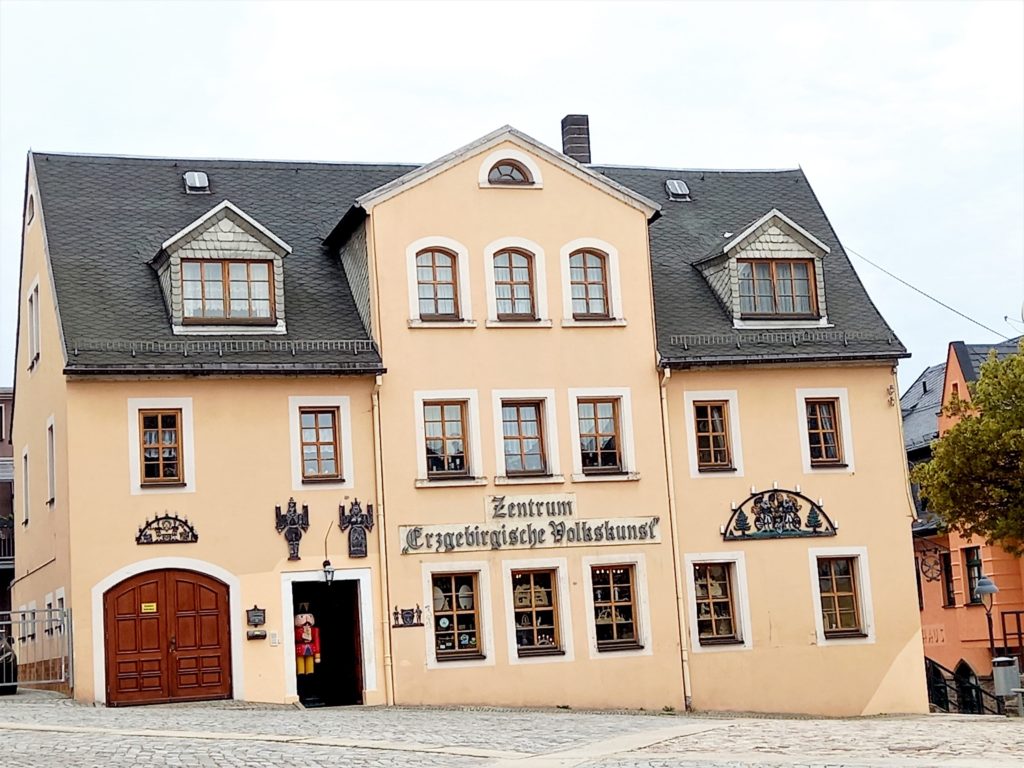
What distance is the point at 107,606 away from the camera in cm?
2916

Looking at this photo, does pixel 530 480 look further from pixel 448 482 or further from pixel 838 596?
pixel 838 596

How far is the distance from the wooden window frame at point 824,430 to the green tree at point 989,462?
76.9 inches

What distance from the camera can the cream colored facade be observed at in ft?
98.2

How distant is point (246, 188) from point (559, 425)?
869 cm

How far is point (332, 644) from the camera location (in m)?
32.4

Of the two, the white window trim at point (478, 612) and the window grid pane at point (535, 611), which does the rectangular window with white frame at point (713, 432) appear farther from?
the white window trim at point (478, 612)

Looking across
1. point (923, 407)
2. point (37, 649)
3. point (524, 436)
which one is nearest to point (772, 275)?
point (524, 436)

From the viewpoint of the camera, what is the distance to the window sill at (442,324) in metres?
31.9

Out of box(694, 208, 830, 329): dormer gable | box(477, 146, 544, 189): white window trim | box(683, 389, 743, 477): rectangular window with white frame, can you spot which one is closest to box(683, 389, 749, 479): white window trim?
box(683, 389, 743, 477): rectangular window with white frame

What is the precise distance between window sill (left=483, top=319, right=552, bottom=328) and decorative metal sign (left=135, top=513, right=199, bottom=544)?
6960mm

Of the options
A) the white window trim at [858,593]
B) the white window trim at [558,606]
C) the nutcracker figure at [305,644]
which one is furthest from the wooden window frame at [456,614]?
the white window trim at [858,593]

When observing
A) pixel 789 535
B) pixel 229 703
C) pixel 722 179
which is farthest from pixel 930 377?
pixel 229 703

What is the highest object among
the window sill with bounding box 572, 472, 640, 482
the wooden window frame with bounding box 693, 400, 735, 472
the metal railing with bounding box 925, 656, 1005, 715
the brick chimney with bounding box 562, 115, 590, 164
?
the brick chimney with bounding box 562, 115, 590, 164

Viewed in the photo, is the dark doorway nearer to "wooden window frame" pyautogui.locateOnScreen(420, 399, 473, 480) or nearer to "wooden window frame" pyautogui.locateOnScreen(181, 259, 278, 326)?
"wooden window frame" pyautogui.locateOnScreen(420, 399, 473, 480)
